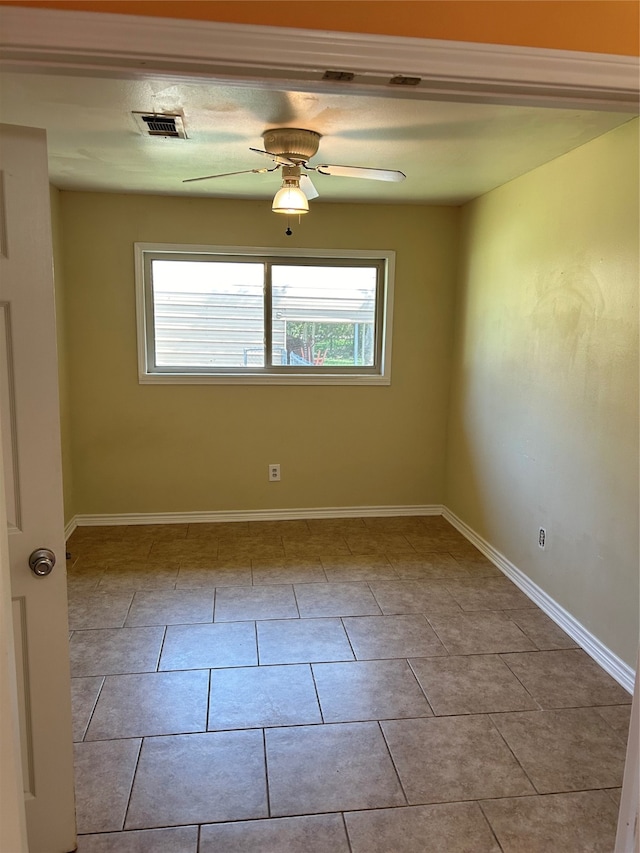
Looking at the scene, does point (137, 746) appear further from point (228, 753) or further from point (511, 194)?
point (511, 194)

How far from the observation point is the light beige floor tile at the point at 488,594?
3.38 metres

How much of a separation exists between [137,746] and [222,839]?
0.55 meters

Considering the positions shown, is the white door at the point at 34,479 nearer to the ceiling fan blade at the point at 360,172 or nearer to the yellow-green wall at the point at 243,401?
the ceiling fan blade at the point at 360,172

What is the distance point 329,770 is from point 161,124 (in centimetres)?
271

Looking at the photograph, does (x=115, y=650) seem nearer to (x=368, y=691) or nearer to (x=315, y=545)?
(x=368, y=691)

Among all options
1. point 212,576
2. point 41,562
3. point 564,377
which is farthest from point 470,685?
point 41,562

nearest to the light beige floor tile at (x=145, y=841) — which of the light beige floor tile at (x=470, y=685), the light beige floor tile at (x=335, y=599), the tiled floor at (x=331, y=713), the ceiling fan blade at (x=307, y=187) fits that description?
the tiled floor at (x=331, y=713)

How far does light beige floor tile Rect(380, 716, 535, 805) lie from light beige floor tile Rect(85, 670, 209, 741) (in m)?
0.78

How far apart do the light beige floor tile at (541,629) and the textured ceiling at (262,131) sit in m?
2.41

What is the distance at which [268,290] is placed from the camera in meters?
4.49

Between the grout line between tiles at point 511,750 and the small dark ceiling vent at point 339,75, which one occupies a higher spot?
the small dark ceiling vent at point 339,75

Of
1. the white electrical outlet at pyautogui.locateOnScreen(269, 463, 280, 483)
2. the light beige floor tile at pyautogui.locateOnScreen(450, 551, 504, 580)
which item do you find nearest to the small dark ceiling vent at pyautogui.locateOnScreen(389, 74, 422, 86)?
the light beige floor tile at pyautogui.locateOnScreen(450, 551, 504, 580)

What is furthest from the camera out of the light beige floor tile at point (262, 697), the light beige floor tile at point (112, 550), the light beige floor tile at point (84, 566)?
the light beige floor tile at point (112, 550)

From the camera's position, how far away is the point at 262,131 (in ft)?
8.88
